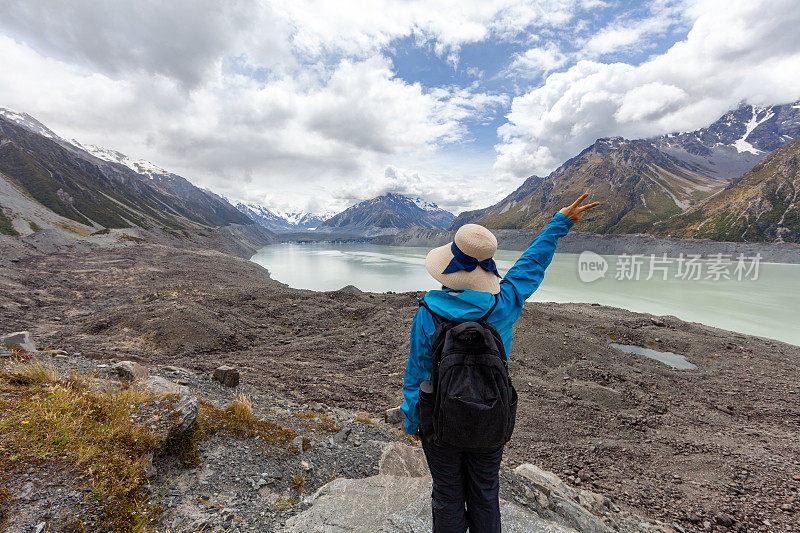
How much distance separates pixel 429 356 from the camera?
2.64 m

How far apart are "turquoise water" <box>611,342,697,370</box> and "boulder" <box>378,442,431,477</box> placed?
16.2m

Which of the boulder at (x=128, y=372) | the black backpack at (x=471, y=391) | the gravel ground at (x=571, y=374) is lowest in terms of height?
the gravel ground at (x=571, y=374)

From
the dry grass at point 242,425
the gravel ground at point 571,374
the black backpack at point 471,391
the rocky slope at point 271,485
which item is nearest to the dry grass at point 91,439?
the rocky slope at point 271,485

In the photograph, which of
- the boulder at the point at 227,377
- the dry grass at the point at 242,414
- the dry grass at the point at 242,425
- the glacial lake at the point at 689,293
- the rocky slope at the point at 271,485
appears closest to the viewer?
the rocky slope at the point at 271,485

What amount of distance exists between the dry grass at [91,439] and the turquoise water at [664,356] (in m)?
20.0

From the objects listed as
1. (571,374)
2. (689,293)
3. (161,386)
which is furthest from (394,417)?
(689,293)

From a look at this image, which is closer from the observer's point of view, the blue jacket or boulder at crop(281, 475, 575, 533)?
the blue jacket

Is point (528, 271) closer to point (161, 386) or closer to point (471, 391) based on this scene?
point (471, 391)

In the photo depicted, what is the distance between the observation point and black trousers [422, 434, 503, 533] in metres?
2.51

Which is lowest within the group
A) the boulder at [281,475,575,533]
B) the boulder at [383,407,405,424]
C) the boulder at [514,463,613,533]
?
the boulder at [383,407,405,424]

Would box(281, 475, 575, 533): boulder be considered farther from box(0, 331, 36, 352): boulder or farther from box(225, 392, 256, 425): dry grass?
box(0, 331, 36, 352): boulder

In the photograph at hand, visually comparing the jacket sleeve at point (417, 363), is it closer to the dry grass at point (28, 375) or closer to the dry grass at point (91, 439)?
the dry grass at point (91, 439)

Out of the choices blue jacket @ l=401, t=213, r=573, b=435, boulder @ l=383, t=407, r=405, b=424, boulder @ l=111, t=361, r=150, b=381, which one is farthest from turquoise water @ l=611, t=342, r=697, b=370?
boulder @ l=111, t=361, r=150, b=381

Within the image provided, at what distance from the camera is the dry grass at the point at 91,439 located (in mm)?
2924
